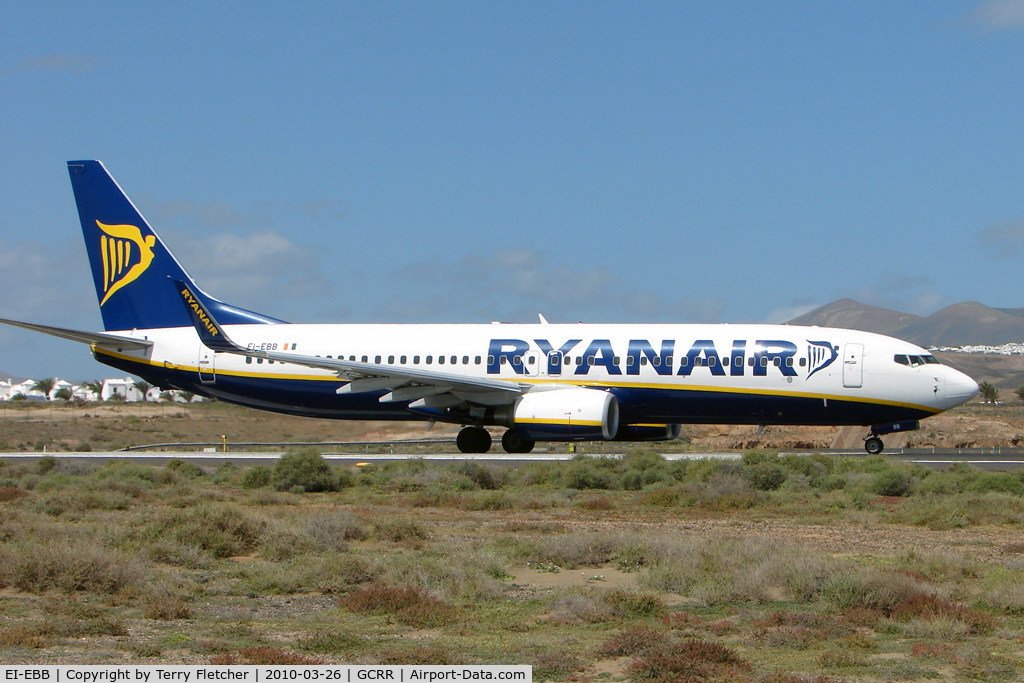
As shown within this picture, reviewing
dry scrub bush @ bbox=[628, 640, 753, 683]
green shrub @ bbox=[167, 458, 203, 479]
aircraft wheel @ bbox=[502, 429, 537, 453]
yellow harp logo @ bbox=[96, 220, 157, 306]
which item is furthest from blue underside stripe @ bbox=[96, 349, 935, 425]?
dry scrub bush @ bbox=[628, 640, 753, 683]

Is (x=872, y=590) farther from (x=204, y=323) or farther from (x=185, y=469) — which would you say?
(x=204, y=323)

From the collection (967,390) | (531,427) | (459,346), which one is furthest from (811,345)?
(459,346)

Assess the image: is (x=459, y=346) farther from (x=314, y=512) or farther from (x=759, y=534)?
(x=759, y=534)

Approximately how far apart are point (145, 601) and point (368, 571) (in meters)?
2.48

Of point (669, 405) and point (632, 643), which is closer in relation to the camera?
point (632, 643)

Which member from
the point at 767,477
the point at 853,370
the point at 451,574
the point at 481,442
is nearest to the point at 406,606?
the point at 451,574

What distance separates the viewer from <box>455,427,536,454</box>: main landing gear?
3128 centimetres

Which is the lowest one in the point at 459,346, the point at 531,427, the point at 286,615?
the point at 286,615

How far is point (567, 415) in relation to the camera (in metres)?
27.4

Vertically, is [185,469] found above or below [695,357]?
below

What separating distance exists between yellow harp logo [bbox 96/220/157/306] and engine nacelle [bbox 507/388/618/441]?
13.5 metres

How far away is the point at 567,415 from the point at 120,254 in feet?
51.9

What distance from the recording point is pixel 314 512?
1911 centimetres

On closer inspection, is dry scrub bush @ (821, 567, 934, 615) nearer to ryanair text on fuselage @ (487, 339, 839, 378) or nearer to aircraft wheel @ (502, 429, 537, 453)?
ryanair text on fuselage @ (487, 339, 839, 378)
